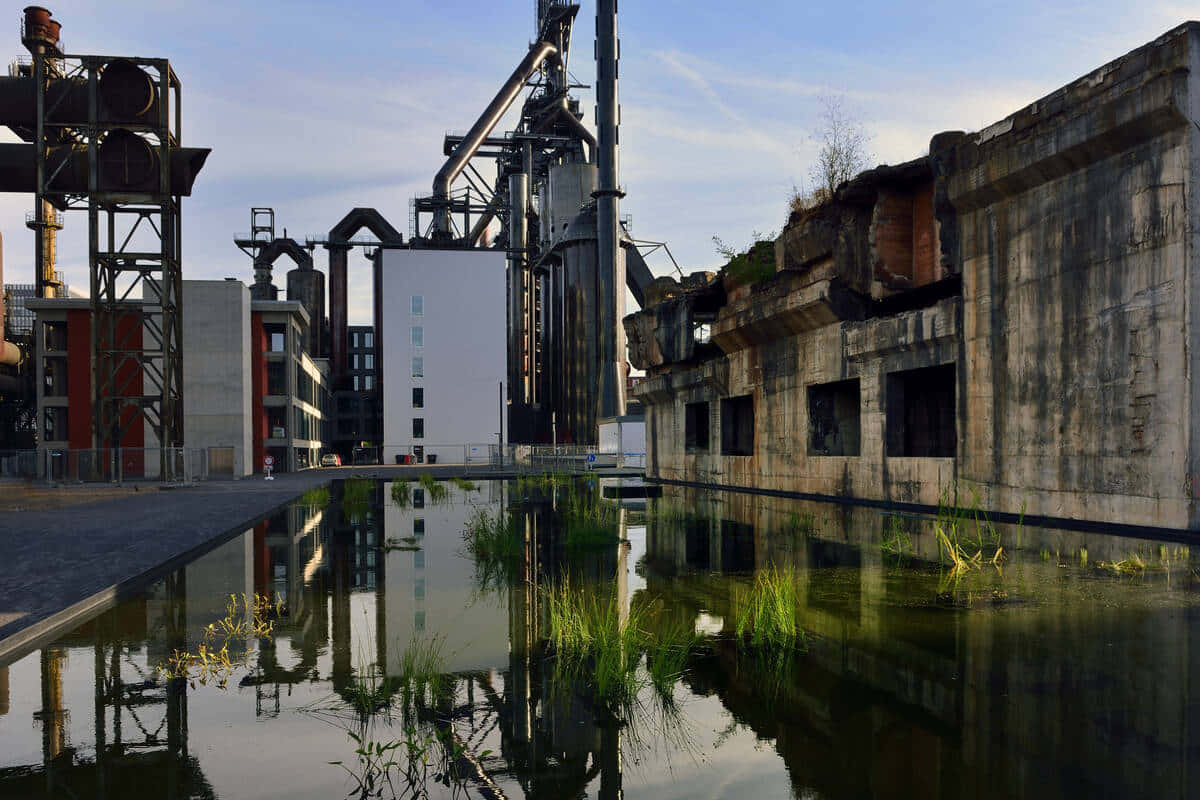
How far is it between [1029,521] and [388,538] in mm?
11579

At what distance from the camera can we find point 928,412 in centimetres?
2402

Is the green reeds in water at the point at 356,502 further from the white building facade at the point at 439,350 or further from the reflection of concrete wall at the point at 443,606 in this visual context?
the white building facade at the point at 439,350

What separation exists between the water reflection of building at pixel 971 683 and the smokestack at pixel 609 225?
45874 mm

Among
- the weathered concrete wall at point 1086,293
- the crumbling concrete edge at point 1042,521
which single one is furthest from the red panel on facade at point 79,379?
the weathered concrete wall at point 1086,293

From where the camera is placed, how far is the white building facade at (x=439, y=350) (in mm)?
69312

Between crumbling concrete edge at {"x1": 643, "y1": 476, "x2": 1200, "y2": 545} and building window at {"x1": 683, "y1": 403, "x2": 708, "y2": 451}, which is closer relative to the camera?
crumbling concrete edge at {"x1": 643, "y1": 476, "x2": 1200, "y2": 545}

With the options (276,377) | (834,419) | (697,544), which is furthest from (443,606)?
(276,377)

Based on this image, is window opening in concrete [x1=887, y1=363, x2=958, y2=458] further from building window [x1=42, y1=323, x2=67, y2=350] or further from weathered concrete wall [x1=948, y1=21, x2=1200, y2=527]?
building window [x1=42, y1=323, x2=67, y2=350]

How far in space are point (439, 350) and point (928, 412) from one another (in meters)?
50.9

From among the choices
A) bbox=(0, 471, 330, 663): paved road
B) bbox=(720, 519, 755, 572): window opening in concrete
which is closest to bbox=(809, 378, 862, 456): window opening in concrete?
bbox=(720, 519, 755, 572): window opening in concrete

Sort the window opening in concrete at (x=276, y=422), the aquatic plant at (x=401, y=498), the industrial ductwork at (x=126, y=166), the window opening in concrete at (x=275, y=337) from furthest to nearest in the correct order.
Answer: the window opening in concrete at (x=276, y=422) → the window opening in concrete at (x=275, y=337) → the industrial ductwork at (x=126, y=166) → the aquatic plant at (x=401, y=498)

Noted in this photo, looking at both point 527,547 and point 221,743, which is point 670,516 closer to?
point 527,547

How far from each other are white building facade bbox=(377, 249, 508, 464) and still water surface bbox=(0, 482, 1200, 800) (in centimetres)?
5881

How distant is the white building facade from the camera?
6931 centimetres
